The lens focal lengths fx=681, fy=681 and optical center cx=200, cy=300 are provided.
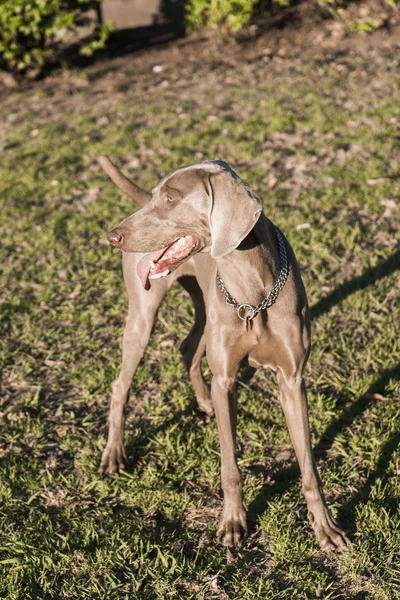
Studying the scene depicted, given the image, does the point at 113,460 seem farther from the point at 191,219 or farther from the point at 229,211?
the point at 229,211

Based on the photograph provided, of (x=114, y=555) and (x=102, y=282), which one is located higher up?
(x=114, y=555)

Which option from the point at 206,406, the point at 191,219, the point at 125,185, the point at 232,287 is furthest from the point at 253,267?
the point at 206,406

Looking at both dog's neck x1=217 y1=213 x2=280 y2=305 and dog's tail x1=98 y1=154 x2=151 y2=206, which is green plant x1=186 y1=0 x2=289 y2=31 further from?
dog's neck x1=217 y1=213 x2=280 y2=305

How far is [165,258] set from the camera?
2.99m

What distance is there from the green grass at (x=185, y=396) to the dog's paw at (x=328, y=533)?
49mm

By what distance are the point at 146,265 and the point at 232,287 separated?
1.43 feet

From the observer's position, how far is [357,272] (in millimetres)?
5090

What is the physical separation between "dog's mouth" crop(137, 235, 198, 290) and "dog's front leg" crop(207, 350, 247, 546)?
430 mm

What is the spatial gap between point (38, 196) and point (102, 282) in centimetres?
213

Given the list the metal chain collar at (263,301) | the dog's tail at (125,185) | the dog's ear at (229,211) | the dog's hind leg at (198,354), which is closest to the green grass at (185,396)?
the dog's hind leg at (198,354)

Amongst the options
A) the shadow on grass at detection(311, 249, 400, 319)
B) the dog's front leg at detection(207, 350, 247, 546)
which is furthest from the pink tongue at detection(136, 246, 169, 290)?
the shadow on grass at detection(311, 249, 400, 319)

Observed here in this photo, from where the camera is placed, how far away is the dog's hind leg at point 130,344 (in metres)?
3.53

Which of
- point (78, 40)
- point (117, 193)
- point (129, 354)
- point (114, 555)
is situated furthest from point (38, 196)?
point (78, 40)

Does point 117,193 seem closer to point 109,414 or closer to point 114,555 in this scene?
point 109,414
